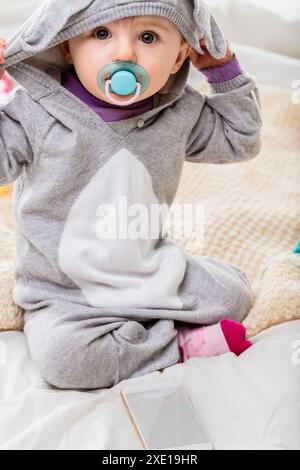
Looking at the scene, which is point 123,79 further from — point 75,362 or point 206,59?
point 75,362

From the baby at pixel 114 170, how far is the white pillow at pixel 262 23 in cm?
88

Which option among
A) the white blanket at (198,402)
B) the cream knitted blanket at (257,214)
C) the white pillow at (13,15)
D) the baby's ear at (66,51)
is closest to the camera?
the white blanket at (198,402)

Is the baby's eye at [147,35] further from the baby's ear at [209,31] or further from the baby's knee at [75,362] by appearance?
the baby's knee at [75,362]

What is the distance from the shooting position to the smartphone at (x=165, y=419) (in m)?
0.74

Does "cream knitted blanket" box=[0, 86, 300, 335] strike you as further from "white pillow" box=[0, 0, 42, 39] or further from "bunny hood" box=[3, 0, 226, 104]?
"white pillow" box=[0, 0, 42, 39]

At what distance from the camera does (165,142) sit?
0.92m

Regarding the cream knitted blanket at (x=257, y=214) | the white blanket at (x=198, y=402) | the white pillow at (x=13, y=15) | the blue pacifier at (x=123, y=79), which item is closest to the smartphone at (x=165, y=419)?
Result: the white blanket at (x=198, y=402)

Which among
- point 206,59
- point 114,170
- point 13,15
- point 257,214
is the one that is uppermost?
point 206,59

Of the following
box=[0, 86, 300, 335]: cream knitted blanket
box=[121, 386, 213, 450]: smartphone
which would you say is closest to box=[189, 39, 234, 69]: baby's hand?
box=[0, 86, 300, 335]: cream knitted blanket

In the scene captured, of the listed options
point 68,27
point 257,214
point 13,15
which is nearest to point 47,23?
point 68,27

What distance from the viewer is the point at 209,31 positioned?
83cm

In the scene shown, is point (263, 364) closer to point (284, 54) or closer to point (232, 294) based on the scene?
point (232, 294)

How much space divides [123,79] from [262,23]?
3.68 ft

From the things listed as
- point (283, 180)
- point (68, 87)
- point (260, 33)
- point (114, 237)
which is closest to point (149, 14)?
point (68, 87)
